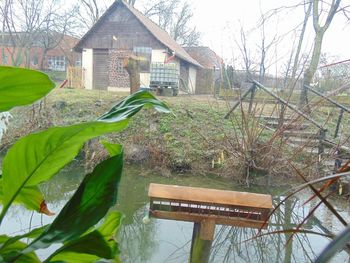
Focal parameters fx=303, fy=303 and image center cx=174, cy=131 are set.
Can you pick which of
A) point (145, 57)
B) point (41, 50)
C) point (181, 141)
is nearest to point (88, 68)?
point (145, 57)

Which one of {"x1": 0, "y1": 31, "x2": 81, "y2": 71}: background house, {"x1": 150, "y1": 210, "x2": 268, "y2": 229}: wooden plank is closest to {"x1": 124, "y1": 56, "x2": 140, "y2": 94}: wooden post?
{"x1": 150, "y1": 210, "x2": 268, "y2": 229}: wooden plank

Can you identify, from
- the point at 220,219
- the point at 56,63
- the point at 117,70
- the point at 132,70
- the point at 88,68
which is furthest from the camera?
the point at 56,63

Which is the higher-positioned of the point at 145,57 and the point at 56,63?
the point at 145,57

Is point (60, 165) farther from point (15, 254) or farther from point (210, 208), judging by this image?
point (210, 208)

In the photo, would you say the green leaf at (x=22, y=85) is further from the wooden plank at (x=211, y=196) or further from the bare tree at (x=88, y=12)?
the bare tree at (x=88, y=12)

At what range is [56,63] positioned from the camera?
20.0 metres

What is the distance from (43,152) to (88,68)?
518 inches

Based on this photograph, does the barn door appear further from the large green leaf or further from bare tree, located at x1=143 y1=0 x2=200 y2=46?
the large green leaf

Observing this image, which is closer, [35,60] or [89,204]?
[89,204]

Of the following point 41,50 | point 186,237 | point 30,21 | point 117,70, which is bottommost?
point 186,237

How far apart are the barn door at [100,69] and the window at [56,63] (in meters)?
7.91

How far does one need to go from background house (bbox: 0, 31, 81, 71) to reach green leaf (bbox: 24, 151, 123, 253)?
48.8ft

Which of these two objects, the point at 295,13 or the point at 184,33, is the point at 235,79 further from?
the point at 184,33

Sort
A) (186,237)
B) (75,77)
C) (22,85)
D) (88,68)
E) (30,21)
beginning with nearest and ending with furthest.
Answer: (22,85)
(186,237)
(75,77)
(88,68)
(30,21)
